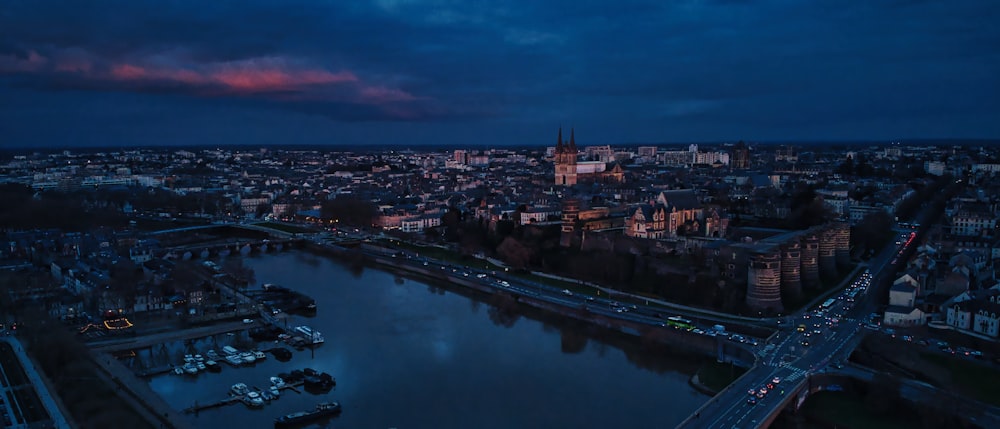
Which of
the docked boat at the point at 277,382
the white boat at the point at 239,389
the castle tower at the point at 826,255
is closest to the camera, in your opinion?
the white boat at the point at 239,389

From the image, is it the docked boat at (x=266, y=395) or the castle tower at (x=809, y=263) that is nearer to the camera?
the docked boat at (x=266, y=395)

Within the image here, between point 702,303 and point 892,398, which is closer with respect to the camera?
point 892,398

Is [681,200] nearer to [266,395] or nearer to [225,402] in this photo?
[266,395]

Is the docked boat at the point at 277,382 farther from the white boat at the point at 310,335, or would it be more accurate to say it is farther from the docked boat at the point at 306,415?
the white boat at the point at 310,335

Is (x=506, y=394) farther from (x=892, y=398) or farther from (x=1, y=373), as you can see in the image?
(x=1, y=373)

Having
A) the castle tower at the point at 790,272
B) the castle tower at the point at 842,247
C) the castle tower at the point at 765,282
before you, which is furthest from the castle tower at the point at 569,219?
the castle tower at the point at 765,282

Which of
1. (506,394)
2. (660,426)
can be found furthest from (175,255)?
(660,426)

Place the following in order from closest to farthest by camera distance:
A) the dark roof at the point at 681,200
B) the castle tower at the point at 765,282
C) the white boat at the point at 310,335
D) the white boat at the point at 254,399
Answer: the white boat at the point at 254,399
the white boat at the point at 310,335
the castle tower at the point at 765,282
the dark roof at the point at 681,200
